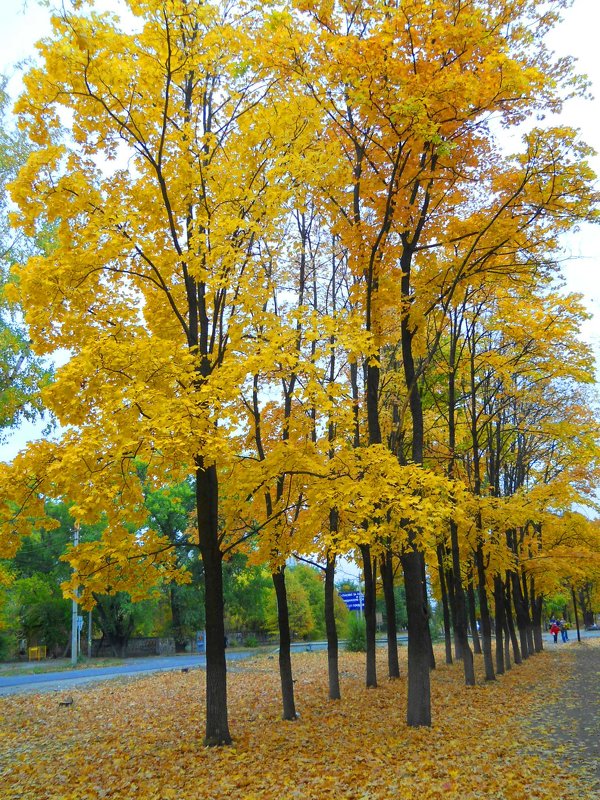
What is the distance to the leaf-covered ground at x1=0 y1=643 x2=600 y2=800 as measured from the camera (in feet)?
21.3

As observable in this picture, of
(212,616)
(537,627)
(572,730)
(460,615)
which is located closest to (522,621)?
(537,627)

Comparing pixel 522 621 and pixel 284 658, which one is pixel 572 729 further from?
pixel 522 621

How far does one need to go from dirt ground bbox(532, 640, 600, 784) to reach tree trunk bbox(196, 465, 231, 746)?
4.32 meters

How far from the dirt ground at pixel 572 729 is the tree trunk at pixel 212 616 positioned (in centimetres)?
432

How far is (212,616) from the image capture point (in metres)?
8.72

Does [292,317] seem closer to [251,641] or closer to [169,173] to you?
[169,173]

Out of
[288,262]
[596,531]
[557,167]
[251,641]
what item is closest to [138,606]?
[251,641]

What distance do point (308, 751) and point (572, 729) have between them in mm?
4645

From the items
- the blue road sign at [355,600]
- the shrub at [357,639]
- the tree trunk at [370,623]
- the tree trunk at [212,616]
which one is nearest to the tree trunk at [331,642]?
the tree trunk at [370,623]

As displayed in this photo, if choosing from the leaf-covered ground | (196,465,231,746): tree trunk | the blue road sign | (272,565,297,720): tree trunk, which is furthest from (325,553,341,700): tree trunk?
the blue road sign

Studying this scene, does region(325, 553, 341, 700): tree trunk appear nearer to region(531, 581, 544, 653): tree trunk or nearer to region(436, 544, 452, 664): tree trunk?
region(436, 544, 452, 664): tree trunk

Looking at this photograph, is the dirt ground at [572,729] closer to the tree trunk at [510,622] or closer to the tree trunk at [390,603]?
the tree trunk at [390,603]

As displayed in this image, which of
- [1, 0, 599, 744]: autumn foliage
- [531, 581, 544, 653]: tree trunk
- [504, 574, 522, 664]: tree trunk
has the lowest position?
[531, 581, 544, 653]: tree trunk

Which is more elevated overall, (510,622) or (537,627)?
(510,622)
